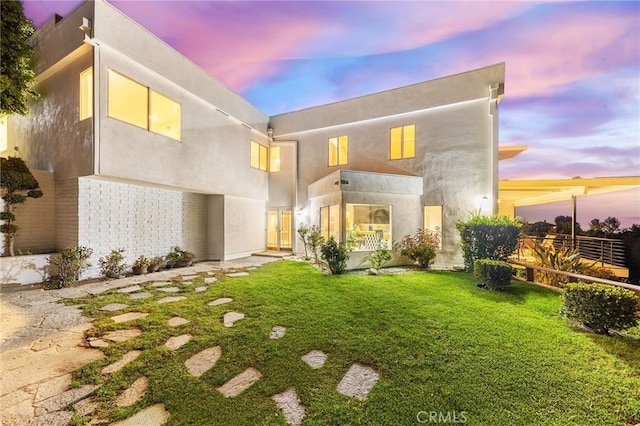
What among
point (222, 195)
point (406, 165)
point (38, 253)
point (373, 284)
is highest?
point (406, 165)

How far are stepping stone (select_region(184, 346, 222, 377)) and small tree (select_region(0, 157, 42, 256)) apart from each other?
8.07 m

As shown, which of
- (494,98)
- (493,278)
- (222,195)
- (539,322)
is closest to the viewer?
(539,322)

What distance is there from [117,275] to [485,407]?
9925 mm

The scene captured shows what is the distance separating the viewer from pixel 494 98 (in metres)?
10.6

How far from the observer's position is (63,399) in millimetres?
2711

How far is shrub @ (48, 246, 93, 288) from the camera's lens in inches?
281

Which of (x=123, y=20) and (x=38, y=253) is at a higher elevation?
(x=123, y=20)

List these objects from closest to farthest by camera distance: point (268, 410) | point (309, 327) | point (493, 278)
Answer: point (268, 410), point (309, 327), point (493, 278)

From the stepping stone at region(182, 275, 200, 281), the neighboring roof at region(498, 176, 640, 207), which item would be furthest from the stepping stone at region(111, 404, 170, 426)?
the neighboring roof at region(498, 176, 640, 207)

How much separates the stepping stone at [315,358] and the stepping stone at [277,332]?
0.68m

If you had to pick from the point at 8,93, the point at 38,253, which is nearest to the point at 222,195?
the point at 38,253

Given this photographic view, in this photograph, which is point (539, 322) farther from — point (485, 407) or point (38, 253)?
point (38, 253)

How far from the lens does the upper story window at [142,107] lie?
7820 mm

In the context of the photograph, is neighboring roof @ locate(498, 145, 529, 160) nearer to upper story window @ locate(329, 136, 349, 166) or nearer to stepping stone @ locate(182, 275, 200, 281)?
upper story window @ locate(329, 136, 349, 166)
